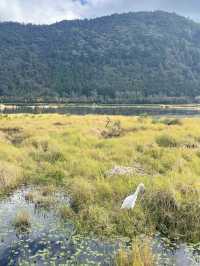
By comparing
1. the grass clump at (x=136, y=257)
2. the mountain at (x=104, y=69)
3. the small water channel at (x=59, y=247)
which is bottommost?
the small water channel at (x=59, y=247)

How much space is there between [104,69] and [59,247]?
159m

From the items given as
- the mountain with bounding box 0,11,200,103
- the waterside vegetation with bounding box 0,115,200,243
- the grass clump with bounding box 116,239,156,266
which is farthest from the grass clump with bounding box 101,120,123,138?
the mountain with bounding box 0,11,200,103

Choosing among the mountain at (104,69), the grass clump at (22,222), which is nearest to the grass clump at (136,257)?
the grass clump at (22,222)

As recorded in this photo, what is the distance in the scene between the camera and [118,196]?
522 inches

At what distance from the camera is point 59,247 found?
996 centimetres

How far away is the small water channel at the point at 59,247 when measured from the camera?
929 cm

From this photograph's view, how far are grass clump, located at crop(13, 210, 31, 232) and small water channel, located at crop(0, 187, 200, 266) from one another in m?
0.10

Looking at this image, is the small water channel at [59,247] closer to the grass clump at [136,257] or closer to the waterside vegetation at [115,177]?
the grass clump at [136,257]

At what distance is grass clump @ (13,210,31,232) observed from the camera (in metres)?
11.0

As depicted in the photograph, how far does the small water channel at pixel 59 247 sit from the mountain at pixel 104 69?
4656 inches

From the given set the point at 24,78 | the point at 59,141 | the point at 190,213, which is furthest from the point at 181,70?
the point at 190,213

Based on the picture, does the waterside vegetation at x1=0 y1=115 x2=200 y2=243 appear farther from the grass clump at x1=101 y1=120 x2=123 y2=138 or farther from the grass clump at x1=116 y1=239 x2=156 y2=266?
the grass clump at x1=101 y1=120 x2=123 y2=138

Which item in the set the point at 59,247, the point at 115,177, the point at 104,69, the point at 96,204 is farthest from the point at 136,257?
the point at 104,69

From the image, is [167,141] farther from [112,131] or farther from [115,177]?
[115,177]
